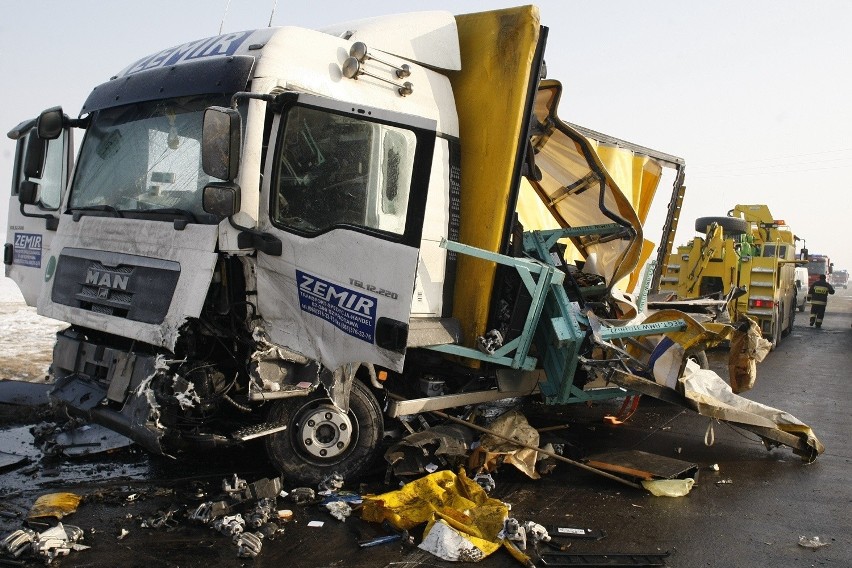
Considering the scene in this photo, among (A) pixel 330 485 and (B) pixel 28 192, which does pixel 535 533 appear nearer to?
(A) pixel 330 485

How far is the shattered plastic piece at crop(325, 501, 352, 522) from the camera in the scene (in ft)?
13.8

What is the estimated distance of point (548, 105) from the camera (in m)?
5.63

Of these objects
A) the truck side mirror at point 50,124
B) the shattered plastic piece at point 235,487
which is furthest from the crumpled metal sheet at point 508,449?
the truck side mirror at point 50,124

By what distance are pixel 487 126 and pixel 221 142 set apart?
1.98 metres

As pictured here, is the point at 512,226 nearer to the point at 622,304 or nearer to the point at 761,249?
the point at 622,304

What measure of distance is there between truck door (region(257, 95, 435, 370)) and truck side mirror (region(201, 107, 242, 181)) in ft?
1.07

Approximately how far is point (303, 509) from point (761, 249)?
43.5 ft

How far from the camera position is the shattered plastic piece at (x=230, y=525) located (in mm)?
3947

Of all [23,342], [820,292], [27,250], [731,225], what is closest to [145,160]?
[27,250]

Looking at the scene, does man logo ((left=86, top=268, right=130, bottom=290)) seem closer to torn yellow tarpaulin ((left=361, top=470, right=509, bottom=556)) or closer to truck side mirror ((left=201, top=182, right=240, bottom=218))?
truck side mirror ((left=201, top=182, right=240, bottom=218))

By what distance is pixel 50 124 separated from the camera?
201 inches

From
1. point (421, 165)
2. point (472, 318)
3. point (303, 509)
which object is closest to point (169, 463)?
point (303, 509)

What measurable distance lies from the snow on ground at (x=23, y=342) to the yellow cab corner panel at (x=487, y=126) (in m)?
5.26

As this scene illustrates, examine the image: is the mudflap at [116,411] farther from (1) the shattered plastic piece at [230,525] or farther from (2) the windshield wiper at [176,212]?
(2) the windshield wiper at [176,212]
